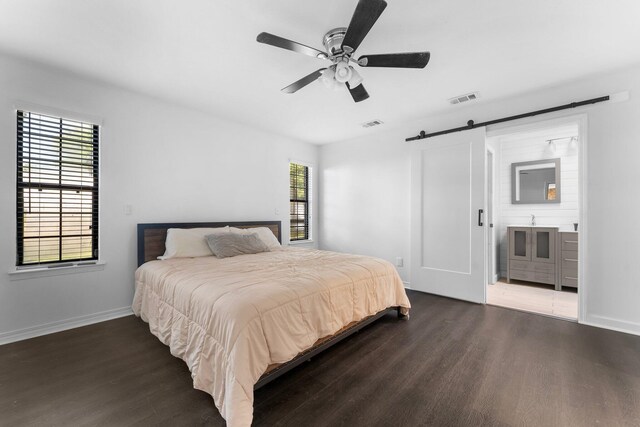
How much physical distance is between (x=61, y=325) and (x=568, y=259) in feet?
21.3

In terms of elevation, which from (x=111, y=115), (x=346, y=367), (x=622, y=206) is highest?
(x=111, y=115)

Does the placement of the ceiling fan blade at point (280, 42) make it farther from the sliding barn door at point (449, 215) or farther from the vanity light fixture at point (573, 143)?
the vanity light fixture at point (573, 143)

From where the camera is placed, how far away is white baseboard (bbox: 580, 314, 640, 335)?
8.78ft

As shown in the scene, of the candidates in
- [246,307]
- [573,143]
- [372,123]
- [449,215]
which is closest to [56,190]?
[246,307]

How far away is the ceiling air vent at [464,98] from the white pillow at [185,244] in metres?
3.58

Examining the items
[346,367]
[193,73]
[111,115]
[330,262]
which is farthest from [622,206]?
[111,115]

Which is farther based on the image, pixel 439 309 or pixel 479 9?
pixel 439 309

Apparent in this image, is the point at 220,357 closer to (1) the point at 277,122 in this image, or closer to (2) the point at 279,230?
(2) the point at 279,230

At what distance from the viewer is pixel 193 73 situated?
9.16ft

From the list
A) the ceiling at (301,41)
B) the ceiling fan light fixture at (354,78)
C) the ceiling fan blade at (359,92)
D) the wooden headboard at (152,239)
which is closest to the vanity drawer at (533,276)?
the ceiling at (301,41)

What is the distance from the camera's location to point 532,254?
4.42 metres

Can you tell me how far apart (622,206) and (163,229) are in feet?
16.5

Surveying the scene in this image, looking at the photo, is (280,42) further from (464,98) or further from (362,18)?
(464,98)

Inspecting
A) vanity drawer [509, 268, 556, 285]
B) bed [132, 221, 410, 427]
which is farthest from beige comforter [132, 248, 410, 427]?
vanity drawer [509, 268, 556, 285]
